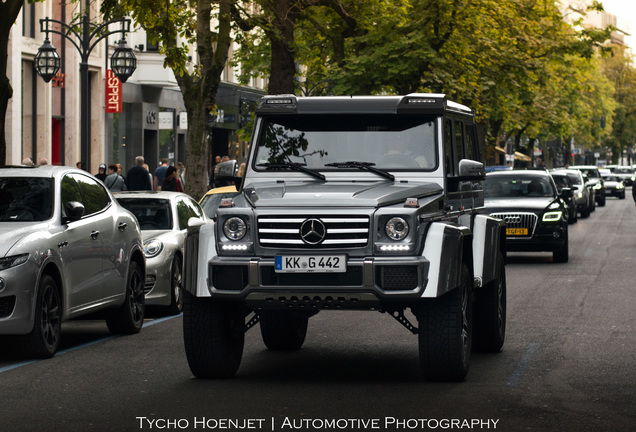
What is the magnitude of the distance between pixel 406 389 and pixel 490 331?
7.92 ft

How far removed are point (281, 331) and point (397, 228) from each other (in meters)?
2.81

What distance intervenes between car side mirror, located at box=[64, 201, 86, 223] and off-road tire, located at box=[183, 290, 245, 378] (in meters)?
2.54

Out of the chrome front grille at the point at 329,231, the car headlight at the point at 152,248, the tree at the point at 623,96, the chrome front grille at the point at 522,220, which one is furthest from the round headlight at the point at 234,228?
the tree at the point at 623,96

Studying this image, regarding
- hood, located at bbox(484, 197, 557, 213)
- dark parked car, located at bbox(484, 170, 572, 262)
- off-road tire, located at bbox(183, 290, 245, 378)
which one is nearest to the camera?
off-road tire, located at bbox(183, 290, 245, 378)

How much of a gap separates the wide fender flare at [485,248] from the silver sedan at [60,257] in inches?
139

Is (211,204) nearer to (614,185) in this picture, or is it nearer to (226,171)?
(226,171)

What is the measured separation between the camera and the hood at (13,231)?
11156mm

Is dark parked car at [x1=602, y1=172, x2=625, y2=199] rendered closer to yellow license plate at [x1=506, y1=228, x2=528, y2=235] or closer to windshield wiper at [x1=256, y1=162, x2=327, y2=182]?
yellow license plate at [x1=506, y1=228, x2=528, y2=235]

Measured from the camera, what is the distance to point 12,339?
11.8 m

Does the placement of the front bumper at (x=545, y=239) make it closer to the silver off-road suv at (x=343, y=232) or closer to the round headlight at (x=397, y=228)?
the silver off-road suv at (x=343, y=232)

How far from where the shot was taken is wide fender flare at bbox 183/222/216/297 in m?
9.63

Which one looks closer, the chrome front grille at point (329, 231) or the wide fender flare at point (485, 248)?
the chrome front grille at point (329, 231)

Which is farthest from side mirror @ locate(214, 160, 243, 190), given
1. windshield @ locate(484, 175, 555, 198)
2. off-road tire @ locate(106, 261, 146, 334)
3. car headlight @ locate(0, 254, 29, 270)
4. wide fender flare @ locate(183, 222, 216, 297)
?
windshield @ locate(484, 175, 555, 198)

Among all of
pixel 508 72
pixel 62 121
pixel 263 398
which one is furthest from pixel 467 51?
pixel 263 398
